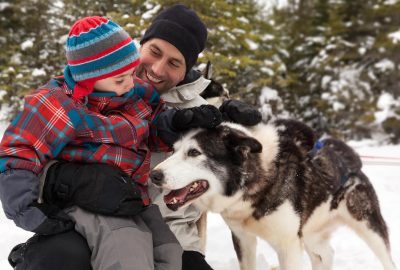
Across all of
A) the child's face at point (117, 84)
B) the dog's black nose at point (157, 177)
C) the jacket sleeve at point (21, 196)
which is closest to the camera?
the jacket sleeve at point (21, 196)

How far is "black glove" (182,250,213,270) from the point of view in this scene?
2248 mm

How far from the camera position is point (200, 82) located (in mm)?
2527

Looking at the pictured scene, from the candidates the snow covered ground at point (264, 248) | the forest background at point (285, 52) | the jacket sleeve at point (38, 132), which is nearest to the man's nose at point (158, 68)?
the jacket sleeve at point (38, 132)

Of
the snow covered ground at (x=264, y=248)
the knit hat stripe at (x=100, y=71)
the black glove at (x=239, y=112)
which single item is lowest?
the snow covered ground at (x=264, y=248)

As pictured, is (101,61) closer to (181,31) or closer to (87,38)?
(87,38)

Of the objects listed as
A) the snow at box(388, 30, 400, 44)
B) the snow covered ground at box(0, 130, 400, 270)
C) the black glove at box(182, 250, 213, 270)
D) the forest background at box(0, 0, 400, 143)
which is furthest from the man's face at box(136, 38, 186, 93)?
the snow at box(388, 30, 400, 44)

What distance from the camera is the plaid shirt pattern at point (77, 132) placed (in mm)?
1586

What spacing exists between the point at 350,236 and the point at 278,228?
2.11 meters

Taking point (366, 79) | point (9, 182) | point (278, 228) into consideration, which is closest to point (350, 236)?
point (278, 228)

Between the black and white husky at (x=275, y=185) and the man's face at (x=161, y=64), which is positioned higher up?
the man's face at (x=161, y=64)

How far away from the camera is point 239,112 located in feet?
7.91

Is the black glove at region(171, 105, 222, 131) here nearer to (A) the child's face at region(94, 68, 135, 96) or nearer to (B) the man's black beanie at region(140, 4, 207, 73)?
(A) the child's face at region(94, 68, 135, 96)

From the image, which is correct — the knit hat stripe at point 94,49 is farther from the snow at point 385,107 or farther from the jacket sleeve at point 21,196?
the snow at point 385,107

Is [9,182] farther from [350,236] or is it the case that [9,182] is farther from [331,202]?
[350,236]
